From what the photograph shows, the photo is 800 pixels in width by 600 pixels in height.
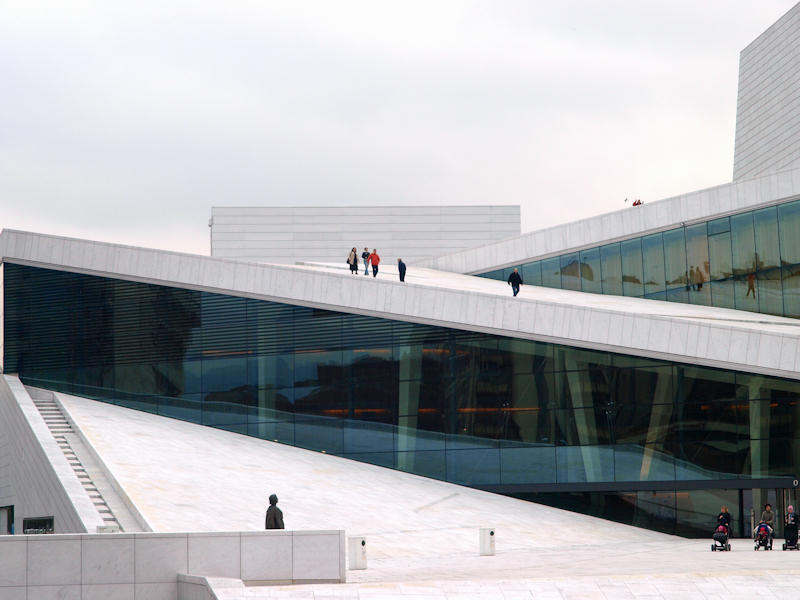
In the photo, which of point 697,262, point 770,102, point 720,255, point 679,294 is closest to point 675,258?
point 697,262

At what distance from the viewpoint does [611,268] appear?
128ft

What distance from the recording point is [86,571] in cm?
1612

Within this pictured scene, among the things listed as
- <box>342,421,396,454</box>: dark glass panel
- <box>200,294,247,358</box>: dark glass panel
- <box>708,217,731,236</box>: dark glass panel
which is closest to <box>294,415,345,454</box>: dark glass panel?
<box>342,421,396,454</box>: dark glass panel

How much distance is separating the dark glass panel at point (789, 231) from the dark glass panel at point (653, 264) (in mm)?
4494

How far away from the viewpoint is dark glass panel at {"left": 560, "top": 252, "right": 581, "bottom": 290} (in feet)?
132

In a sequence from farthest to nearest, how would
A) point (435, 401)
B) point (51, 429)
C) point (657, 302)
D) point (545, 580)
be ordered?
point (657, 302)
point (435, 401)
point (51, 429)
point (545, 580)

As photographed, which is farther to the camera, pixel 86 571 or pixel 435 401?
pixel 435 401

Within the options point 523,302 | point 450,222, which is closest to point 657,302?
point 523,302

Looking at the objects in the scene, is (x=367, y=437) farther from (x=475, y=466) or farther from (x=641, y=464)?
(x=641, y=464)

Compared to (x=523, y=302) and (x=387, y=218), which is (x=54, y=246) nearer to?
(x=523, y=302)

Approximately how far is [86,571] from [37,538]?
33.5 inches

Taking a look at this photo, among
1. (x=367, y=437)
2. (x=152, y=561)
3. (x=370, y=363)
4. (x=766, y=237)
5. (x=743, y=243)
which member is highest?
(x=766, y=237)

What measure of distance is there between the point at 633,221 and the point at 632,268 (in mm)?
1653

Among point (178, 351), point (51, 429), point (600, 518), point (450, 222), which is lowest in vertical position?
Result: point (600, 518)
